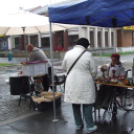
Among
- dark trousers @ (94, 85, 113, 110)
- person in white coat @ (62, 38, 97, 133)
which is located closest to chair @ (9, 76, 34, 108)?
dark trousers @ (94, 85, 113, 110)

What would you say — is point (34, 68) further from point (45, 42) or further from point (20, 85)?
point (45, 42)

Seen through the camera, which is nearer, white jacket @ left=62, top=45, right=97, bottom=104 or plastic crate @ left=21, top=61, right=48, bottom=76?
white jacket @ left=62, top=45, right=97, bottom=104

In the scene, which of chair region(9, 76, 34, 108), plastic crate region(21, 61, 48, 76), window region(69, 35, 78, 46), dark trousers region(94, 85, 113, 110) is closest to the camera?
dark trousers region(94, 85, 113, 110)

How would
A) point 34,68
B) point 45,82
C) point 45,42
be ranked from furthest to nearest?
point 45,42 → point 45,82 → point 34,68

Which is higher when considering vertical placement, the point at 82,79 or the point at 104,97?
the point at 82,79

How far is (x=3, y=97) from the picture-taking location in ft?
23.3

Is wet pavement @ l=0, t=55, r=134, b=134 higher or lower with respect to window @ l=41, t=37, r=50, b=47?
lower

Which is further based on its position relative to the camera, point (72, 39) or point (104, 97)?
point (72, 39)

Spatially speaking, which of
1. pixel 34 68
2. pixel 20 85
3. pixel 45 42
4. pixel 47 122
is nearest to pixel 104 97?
pixel 47 122

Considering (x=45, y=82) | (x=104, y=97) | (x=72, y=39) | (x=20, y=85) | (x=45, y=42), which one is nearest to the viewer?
(x=104, y=97)

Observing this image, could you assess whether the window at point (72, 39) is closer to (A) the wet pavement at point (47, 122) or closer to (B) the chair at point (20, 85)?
(B) the chair at point (20, 85)

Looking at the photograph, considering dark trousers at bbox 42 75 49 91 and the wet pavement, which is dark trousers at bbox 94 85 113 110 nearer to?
the wet pavement

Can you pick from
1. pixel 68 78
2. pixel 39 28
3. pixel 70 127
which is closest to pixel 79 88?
pixel 68 78

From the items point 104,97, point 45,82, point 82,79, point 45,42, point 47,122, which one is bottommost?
point 47,122
